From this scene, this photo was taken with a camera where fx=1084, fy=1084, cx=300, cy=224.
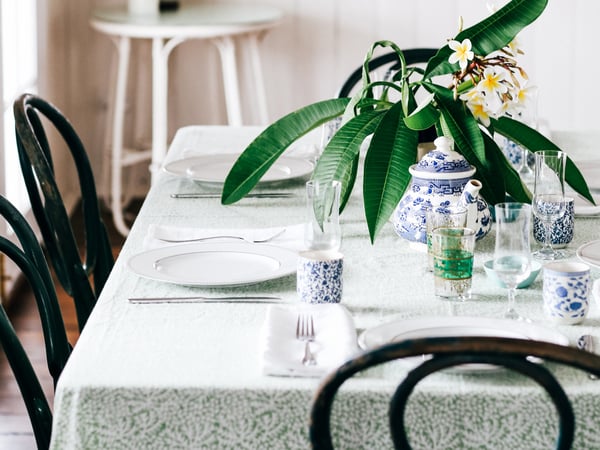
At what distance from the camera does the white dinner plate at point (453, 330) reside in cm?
128

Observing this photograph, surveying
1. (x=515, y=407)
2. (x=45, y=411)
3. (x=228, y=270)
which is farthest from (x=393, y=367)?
(x=45, y=411)

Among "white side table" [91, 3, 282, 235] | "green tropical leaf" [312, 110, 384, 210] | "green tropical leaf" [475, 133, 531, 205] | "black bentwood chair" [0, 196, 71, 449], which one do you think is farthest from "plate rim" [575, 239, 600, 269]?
"white side table" [91, 3, 282, 235]

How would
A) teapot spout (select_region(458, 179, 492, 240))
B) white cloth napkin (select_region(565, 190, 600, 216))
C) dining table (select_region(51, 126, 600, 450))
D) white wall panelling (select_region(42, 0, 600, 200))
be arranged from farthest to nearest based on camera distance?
white wall panelling (select_region(42, 0, 600, 200)) < white cloth napkin (select_region(565, 190, 600, 216)) < teapot spout (select_region(458, 179, 492, 240)) < dining table (select_region(51, 126, 600, 450))

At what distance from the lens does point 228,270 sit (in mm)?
1597

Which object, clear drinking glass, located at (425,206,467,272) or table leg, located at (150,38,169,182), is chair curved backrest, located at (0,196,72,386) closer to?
clear drinking glass, located at (425,206,467,272)

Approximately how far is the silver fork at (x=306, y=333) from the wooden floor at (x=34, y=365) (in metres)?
1.26

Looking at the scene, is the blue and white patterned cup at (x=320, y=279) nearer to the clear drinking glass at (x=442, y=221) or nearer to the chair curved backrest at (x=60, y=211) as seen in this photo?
the clear drinking glass at (x=442, y=221)

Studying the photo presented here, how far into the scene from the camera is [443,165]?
5.47ft

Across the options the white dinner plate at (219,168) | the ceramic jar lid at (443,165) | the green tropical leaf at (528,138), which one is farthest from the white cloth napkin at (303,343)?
the white dinner plate at (219,168)

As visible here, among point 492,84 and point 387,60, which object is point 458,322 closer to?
point 492,84

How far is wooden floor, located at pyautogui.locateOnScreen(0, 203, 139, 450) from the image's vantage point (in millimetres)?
2451

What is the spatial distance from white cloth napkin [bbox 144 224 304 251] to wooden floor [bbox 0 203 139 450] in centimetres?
87

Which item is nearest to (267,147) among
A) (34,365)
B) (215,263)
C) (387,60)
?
(215,263)

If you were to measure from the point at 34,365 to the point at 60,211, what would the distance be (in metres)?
1.04
